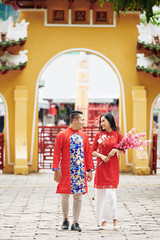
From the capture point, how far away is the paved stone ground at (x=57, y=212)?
629 centimetres

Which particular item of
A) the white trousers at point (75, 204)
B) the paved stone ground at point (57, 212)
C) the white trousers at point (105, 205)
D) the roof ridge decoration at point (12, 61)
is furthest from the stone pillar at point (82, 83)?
the white trousers at point (75, 204)

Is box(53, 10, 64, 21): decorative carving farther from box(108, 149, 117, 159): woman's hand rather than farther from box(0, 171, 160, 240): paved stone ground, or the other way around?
box(108, 149, 117, 159): woman's hand

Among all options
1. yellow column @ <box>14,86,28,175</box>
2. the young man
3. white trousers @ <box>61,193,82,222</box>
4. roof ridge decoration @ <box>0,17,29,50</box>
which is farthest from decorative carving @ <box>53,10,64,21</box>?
white trousers @ <box>61,193,82,222</box>

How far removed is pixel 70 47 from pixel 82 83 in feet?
49.5

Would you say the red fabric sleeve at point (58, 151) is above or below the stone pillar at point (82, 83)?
below

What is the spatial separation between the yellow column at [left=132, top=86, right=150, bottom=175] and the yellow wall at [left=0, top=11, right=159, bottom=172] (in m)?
0.40

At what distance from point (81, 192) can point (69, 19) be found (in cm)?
905

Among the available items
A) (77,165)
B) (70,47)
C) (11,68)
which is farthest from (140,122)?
(77,165)

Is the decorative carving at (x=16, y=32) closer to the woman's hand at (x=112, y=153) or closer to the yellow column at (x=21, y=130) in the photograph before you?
the yellow column at (x=21, y=130)

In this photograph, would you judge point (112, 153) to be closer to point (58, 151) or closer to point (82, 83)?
point (58, 151)

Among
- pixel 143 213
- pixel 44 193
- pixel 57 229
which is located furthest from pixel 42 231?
pixel 44 193

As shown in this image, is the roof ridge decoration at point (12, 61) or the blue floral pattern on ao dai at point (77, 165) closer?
the blue floral pattern on ao dai at point (77, 165)

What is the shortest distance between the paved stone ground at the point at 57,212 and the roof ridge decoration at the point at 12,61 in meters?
3.34

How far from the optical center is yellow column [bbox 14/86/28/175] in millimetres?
14070
